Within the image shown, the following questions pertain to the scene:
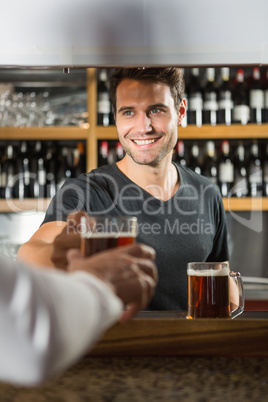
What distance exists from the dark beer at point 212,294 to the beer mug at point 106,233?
0.43m

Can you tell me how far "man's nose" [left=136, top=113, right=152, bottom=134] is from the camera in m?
1.87

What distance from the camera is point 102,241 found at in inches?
33.6

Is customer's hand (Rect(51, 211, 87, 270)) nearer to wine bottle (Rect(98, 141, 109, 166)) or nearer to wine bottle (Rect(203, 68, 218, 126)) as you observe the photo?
wine bottle (Rect(98, 141, 109, 166))

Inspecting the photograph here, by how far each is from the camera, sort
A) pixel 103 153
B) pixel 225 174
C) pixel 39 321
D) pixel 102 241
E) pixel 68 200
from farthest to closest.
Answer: pixel 225 174
pixel 103 153
pixel 68 200
pixel 102 241
pixel 39 321

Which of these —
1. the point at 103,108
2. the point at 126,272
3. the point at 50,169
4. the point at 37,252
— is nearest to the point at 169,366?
the point at 126,272

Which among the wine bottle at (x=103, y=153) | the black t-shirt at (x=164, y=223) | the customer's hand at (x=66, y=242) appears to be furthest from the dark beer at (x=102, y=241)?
the wine bottle at (x=103, y=153)

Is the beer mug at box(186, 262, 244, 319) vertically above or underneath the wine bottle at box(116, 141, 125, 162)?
underneath

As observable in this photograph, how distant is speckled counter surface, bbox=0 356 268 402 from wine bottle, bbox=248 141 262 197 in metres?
A: 2.08

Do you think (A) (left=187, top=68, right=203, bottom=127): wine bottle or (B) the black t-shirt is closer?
(B) the black t-shirt

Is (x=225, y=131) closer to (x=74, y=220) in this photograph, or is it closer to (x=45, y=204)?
(x=45, y=204)

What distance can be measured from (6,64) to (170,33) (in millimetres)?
470

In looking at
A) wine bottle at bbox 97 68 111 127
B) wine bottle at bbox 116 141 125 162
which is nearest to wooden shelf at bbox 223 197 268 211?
wine bottle at bbox 116 141 125 162

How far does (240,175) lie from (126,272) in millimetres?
2521

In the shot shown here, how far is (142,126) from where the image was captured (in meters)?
1.87
